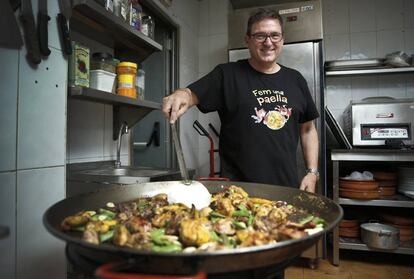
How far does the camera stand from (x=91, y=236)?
550 mm

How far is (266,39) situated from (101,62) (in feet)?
2.57

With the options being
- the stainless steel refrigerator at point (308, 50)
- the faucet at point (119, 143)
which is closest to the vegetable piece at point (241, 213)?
the faucet at point (119, 143)

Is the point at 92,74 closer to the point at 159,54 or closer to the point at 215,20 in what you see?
the point at 159,54

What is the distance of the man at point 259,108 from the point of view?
1.29 meters

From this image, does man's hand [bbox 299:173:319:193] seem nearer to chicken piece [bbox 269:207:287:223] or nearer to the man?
the man

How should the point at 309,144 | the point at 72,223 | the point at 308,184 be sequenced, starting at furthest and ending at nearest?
the point at 309,144 < the point at 308,184 < the point at 72,223

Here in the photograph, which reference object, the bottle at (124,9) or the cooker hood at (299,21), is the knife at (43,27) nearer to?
the bottle at (124,9)

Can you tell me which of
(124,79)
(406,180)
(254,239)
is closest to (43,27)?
(124,79)

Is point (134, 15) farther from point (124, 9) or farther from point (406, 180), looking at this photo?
point (406, 180)

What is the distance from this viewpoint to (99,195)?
0.85m

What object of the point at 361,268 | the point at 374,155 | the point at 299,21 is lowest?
the point at 361,268

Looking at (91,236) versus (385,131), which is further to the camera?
(385,131)

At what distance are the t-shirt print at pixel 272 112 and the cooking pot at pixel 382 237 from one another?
1.40 meters

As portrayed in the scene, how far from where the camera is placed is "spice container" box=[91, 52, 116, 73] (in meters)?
1.35
